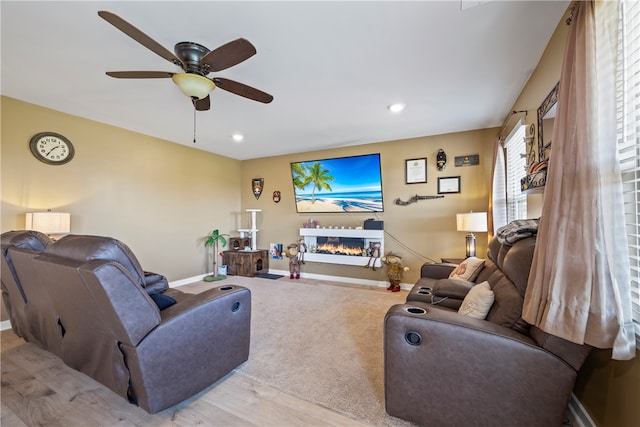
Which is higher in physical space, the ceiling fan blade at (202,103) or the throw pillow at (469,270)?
the ceiling fan blade at (202,103)

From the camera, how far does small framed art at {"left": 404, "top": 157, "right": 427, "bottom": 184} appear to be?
4.37m

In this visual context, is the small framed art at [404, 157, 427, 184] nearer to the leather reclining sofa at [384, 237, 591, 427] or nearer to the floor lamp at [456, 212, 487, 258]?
the floor lamp at [456, 212, 487, 258]

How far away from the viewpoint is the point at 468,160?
408 cm

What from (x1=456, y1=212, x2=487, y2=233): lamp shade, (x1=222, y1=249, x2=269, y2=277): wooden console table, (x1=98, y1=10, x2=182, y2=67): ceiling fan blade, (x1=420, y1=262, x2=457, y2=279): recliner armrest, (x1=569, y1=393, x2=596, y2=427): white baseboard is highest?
(x1=98, y1=10, x2=182, y2=67): ceiling fan blade

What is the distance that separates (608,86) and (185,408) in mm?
2767

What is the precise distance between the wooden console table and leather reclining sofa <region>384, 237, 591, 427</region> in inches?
167

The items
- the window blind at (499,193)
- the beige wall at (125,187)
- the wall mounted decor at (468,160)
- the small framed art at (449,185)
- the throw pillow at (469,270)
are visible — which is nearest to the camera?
the throw pillow at (469,270)

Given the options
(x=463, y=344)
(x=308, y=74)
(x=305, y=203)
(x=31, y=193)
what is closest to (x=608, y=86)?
(x=463, y=344)

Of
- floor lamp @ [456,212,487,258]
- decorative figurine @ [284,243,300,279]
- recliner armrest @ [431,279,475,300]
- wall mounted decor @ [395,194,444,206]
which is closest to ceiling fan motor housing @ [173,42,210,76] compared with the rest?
recliner armrest @ [431,279,475,300]

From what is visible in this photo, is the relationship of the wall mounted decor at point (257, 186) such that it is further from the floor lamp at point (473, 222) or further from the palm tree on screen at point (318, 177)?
the floor lamp at point (473, 222)

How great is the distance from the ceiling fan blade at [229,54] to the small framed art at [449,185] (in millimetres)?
3584

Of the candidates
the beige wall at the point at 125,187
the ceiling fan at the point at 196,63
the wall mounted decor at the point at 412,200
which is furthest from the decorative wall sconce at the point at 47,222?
the wall mounted decor at the point at 412,200

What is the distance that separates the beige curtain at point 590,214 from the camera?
3.38 feet

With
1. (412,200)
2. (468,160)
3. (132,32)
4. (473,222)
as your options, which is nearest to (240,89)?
(132,32)
